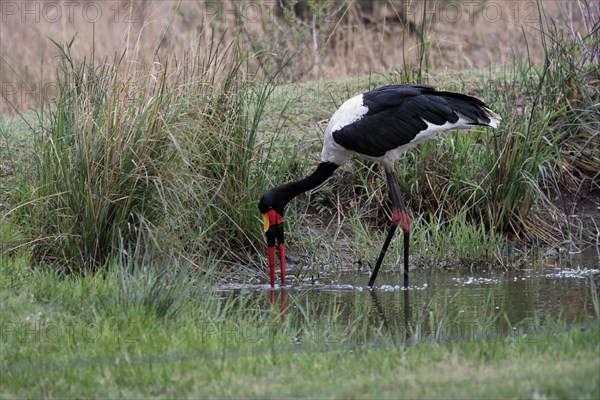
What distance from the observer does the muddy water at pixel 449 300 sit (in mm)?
5559

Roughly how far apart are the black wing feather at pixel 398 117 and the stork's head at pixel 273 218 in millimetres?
643

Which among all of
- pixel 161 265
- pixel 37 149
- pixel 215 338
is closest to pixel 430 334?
pixel 215 338

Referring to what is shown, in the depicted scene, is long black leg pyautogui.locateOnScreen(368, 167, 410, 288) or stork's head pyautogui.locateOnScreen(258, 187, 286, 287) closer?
stork's head pyautogui.locateOnScreen(258, 187, 286, 287)

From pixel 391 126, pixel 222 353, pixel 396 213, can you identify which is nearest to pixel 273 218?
pixel 396 213

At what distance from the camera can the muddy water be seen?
5.56 meters

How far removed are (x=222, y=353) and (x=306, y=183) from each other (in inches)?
124

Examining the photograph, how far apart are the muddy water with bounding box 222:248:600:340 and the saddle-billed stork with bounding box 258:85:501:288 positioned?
32 cm

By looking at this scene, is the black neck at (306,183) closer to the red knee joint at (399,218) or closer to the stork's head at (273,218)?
the stork's head at (273,218)

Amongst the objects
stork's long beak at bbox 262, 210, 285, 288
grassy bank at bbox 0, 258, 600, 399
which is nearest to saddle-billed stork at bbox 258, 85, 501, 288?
stork's long beak at bbox 262, 210, 285, 288

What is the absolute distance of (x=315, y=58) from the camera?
11.6 m

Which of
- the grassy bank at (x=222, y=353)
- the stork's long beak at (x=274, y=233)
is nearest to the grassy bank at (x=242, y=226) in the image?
the grassy bank at (x=222, y=353)

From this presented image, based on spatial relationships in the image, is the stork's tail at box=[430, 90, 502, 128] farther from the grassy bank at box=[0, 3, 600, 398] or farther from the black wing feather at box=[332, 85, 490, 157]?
the grassy bank at box=[0, 3, 600, 398]

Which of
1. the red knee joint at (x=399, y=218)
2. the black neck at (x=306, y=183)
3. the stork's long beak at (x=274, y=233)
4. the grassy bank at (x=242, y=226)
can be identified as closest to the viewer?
the grassy bank at (x=242, y=226)

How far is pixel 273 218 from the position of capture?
→ 7.13 metres
